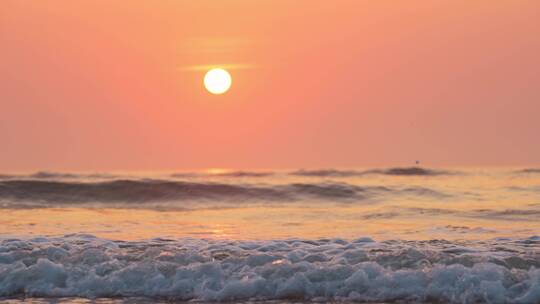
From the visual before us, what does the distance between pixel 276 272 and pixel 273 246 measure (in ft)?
4.54

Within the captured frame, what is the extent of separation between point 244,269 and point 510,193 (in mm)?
14257

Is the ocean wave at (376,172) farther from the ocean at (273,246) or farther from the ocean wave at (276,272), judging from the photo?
the ocean wave at (276,272)

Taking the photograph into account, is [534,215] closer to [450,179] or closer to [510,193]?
[510,193]

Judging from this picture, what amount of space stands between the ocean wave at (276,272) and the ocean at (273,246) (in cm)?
2

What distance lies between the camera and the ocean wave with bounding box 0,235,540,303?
29.7ft

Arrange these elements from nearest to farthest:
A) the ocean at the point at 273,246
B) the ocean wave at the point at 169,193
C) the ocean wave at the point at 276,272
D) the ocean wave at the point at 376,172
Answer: the ocean wave at the point at 276,272
the ocean at the point at 273,246
the ocean wave at the point at 169,193
the ocean wave at the point at 376,172

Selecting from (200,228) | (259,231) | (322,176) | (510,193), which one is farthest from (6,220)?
(322,176)

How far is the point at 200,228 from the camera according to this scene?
50.6 feet

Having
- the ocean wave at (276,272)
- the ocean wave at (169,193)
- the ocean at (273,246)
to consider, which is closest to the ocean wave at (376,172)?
the ocean wave at (169,193)

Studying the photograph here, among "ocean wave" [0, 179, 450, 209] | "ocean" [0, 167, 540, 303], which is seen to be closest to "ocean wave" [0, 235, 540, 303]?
"ocean" [0, 167, 540, 303]

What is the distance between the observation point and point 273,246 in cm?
1109

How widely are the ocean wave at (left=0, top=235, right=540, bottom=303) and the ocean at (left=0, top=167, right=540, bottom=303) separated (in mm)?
18

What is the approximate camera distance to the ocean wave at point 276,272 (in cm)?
906

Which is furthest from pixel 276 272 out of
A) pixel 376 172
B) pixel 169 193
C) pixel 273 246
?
pixel 376 172
